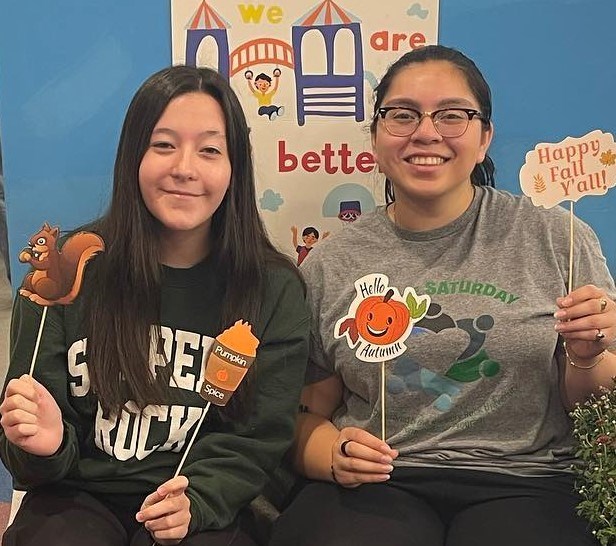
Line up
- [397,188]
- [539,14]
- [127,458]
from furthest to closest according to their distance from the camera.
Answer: [539,14]
[397,188]
[127,458]

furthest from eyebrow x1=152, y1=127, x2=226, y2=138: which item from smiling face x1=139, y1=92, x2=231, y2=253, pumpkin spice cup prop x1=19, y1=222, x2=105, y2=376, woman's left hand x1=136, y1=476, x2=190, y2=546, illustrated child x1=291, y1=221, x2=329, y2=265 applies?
woman's left hand x1=136, y1=476, x2=190, y2=546

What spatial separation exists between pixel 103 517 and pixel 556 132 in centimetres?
125

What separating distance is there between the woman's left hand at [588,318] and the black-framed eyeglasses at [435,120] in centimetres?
37

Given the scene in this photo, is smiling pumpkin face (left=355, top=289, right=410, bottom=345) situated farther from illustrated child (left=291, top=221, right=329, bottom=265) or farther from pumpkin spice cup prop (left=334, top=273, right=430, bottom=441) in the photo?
illustrated child (left=291, top=221, right=329, bottom=265)

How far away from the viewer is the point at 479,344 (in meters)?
1.48

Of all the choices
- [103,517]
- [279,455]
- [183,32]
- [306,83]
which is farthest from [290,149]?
[103,517]

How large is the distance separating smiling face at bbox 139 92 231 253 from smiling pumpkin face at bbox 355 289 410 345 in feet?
1.11

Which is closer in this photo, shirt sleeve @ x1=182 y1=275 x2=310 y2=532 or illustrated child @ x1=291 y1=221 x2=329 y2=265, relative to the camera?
shirt sleeve @ x1=182 y1=275 x2=310 y2=532

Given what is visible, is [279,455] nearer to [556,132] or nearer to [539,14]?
[556,132]

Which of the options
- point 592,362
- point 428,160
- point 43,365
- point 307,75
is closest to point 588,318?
point 592,362

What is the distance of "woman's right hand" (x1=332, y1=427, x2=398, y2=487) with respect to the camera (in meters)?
1.43

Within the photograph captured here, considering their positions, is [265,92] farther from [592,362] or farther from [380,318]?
[592,362]

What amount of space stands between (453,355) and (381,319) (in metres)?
0.17

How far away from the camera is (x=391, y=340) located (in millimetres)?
1414
